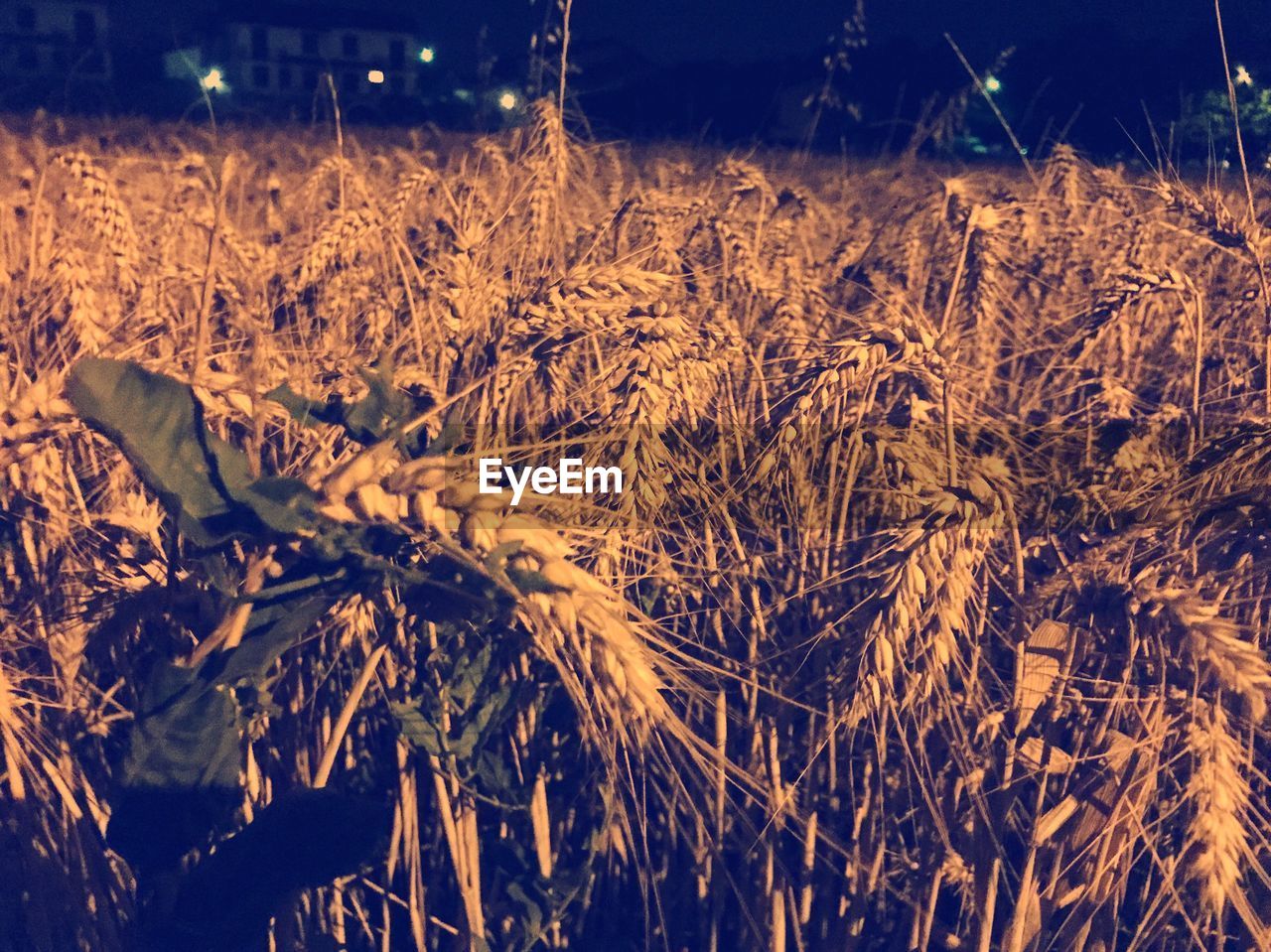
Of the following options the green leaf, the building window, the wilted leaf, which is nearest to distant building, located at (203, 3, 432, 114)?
the building window

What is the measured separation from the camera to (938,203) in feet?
9.00

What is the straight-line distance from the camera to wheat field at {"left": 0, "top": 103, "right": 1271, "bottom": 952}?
0.98 meters

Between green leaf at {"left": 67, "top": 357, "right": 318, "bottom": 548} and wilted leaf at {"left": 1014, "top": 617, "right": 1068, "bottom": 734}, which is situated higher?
green leaf at {"left": 67, "top": 357, "right": 318, "bottom": 548}

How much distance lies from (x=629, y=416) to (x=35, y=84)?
44.0ft

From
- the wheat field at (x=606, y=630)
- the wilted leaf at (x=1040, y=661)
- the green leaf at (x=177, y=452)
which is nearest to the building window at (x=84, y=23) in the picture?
the wheat field at (x=606, y=630)

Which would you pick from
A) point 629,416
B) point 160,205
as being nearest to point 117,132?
point 160,205

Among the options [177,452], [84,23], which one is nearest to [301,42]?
[84,23]

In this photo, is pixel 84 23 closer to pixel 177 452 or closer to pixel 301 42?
pixel 301 42

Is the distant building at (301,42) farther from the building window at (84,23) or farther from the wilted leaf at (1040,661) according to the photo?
the wilted leaf at (1040,661)

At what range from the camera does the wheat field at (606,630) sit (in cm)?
98

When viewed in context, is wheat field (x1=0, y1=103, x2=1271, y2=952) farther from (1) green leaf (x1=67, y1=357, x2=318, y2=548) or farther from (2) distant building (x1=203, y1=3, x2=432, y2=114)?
(2) distant building (x1=203, y1=3, x2=432, y2=114)

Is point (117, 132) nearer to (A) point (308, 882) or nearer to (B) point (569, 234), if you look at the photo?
(B) point (569, 234)

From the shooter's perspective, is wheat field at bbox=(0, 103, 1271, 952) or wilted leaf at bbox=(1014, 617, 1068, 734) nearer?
wheat field at bbox=(0, 103, 1271, 952)

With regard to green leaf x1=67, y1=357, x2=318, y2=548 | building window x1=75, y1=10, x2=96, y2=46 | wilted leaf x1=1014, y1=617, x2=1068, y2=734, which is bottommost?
wilted leaf x1=1014, y1=617, x2=1068, y2=734
